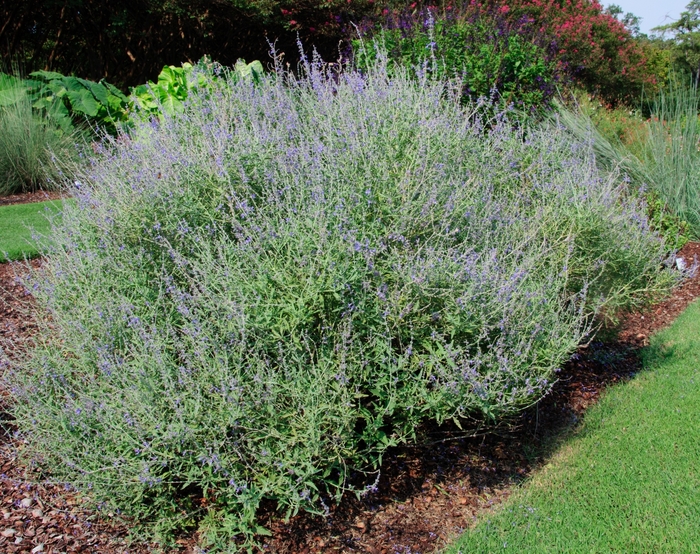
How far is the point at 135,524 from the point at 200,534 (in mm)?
272

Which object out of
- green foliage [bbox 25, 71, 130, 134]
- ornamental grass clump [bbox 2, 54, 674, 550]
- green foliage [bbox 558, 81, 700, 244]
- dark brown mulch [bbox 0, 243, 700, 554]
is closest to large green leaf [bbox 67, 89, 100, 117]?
green foliage [bbox 25, 71, 130, 134]

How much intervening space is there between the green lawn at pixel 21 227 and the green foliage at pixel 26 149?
33.2 inches

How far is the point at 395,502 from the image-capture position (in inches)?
119

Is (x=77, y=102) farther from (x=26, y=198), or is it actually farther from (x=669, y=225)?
(x=669, y=225)

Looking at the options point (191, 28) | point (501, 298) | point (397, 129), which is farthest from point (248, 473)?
point (191, 28)

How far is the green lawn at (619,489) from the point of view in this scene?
2771 mm

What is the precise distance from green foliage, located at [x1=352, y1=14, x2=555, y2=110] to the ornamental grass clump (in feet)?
9.89

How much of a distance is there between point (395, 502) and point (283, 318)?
3.42 ft

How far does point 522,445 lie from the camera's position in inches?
140

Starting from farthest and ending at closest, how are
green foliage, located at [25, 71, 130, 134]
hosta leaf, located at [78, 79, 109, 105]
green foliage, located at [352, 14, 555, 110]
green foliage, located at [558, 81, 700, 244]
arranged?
hosta leaf, located at [78, 79, 109, 105] → green foliage, located at [25, 71, 130, 134] → green foliage, located at [558, 81, 700, 244] → green foliage, located at [352, 14, 555, 110]

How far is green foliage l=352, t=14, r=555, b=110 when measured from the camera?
269 inches

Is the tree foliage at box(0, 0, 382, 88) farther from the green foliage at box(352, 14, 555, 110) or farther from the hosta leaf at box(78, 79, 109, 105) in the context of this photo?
the green foliage at box(352, 14, 555, 110)

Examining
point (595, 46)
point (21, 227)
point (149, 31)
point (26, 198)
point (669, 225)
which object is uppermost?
point (149, 31)

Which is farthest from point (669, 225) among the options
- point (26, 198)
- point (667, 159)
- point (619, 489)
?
point (26, 198)
